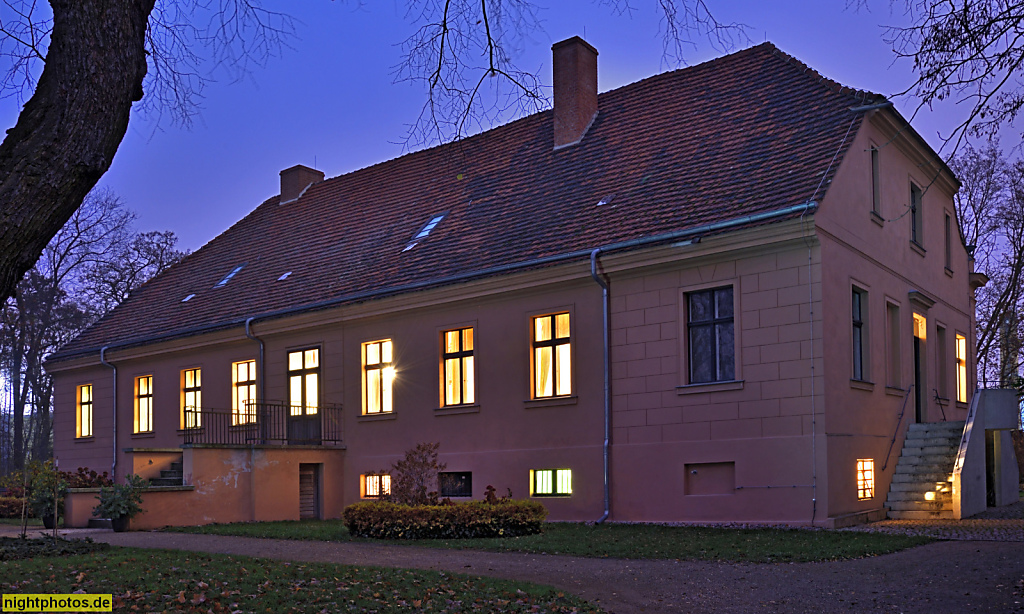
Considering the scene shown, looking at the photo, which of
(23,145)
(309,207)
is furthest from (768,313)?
(309,207)

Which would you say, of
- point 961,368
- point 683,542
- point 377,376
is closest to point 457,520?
point 683,542

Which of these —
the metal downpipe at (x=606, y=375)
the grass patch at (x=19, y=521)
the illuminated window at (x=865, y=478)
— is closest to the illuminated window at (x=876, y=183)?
the illuminated window at (x=865, y=478)

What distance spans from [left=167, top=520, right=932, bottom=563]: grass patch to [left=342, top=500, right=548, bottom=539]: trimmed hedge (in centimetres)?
23

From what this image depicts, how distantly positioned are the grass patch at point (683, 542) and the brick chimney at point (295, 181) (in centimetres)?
1567

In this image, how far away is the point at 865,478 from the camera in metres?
16.9

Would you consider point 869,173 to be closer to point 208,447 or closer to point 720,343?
point 720,343

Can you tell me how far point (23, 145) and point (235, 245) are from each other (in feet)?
81.2

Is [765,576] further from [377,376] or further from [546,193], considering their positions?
[377,376]

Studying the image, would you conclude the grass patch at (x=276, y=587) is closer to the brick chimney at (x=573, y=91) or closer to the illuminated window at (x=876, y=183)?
the illuminated window at (x=876, y=183)

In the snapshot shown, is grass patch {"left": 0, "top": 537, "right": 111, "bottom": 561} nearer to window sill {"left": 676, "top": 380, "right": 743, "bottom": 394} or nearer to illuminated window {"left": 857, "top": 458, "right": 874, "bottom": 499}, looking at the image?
window sill {"left": 676, "top": 380, "right": 743, "bottom": 394}

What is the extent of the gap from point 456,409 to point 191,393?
351 inches

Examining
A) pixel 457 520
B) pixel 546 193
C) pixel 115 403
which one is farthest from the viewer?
pixel 115 403

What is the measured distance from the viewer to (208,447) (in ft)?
63.3

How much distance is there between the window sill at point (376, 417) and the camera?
2072 centimetres
